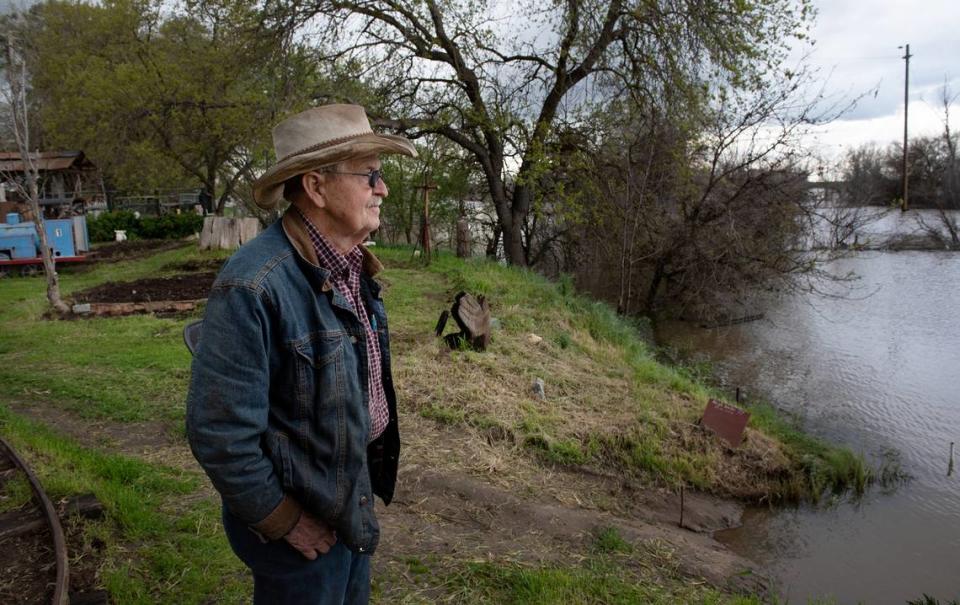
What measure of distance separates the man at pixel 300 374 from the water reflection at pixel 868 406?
4.16 m

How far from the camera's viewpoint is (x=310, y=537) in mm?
1865

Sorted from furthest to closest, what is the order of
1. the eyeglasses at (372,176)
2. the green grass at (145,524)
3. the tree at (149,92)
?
the tree at (149,92)
the green grass at (145,524)
the eyeglasses at (372,176)

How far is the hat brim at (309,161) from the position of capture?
1926 millimetres

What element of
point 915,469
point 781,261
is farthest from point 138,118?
point 915,469

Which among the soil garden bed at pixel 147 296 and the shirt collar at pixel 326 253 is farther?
the soil garden bed at pixel 147 296

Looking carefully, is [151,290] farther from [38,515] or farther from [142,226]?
[142,226]

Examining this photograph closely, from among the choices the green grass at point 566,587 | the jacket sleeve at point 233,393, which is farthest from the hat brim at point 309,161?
the green grass at point 566,587

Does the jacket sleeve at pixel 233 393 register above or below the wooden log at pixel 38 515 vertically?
above

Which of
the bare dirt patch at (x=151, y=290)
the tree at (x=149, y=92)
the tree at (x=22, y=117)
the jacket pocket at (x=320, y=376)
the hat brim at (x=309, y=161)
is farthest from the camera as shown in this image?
the tree at (x=149, y=92)

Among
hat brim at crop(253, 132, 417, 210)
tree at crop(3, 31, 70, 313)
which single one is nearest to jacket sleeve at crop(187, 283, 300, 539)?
hat brim at crop(253, 132, 417, 210)

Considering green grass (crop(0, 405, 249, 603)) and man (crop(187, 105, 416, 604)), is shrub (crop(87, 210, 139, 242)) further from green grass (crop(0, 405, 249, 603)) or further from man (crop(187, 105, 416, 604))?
man (crop(187, 105, 416, 604))

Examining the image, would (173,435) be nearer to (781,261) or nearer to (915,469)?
(915,469)

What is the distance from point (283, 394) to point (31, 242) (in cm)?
1725

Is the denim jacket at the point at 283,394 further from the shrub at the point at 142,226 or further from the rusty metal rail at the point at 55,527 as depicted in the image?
the shrub at the point at 142,226
